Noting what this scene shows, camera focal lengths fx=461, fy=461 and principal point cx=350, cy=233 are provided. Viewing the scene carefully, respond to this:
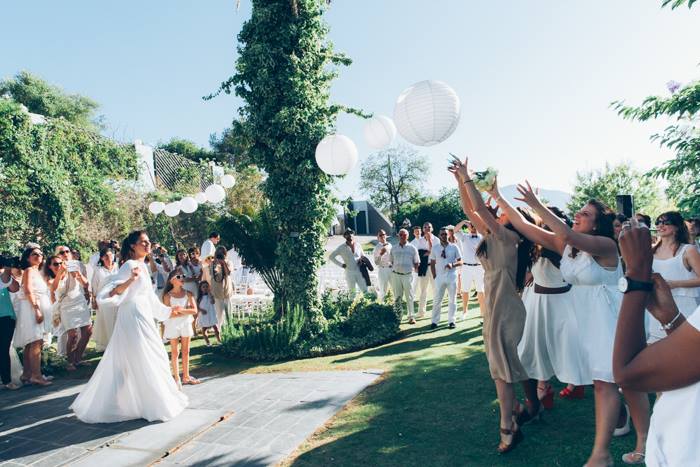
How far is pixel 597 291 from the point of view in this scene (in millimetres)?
3781

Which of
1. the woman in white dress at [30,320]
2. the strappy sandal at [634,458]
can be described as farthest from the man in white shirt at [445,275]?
the woman in white dress at [30,320]

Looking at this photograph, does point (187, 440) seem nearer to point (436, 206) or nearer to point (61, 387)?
point (61, 387)

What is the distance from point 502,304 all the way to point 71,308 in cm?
772

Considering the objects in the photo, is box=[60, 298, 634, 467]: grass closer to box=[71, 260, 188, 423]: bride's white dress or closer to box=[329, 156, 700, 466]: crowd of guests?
box=[329, 156, 700, 466]: crowd of guests

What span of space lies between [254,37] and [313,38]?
3.75 feet

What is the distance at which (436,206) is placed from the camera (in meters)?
43.2

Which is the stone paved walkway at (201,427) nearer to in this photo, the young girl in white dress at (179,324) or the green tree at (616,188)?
the young girl in white dress at (179,324)

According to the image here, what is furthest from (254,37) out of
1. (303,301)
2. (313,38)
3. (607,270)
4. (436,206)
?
(436,206)

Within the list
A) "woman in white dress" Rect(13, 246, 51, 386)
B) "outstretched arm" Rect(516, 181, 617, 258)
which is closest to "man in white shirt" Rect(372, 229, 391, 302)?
"woman in white dress" Rect(13, 246, 51, 386)

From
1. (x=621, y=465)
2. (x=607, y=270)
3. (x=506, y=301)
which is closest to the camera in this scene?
(x=621, y=465)

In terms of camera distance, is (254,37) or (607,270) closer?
(607,270)

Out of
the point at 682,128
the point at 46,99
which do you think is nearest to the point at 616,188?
the point at 682,128

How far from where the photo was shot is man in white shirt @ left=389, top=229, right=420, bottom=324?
34.7 ft

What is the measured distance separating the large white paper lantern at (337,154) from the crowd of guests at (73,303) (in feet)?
9.75
